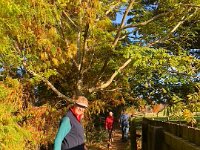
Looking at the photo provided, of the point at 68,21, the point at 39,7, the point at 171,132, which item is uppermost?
the point at 68,21

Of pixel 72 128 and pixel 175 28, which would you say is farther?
pixel 175 28

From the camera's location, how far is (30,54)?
13305mm

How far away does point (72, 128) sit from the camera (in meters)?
5.43

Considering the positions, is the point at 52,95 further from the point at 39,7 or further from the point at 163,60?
the point at 39,7

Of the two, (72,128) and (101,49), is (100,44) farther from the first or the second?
(72,128)

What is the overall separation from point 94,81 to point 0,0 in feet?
35.5

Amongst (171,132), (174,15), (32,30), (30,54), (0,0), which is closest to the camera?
(171,132)

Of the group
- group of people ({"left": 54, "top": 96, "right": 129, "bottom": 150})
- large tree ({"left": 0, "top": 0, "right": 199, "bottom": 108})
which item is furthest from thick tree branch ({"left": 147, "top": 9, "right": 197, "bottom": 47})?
group of people ({"left": 54, "top": 96, "right": 129, "bottom": 150})

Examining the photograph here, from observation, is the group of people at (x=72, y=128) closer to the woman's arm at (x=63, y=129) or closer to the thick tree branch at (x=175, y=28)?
the woman's arm at (x=63, y=129)

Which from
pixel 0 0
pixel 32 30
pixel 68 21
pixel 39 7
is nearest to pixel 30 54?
pixel 32 30

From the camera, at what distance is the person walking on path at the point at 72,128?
5285 millimetres

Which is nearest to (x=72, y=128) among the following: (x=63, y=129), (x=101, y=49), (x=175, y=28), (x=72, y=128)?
(x=72, y=128)

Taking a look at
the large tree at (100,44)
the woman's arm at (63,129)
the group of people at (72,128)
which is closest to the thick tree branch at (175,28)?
the large tree at (100,44)

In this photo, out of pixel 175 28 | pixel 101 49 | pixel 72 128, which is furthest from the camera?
pixel 175 28
